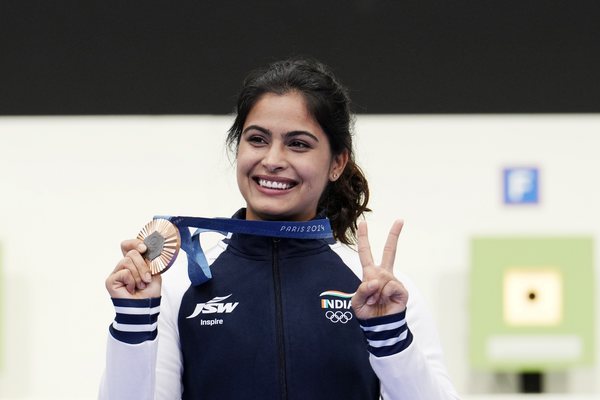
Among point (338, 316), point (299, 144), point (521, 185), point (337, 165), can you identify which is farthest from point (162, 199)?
point (338, 316)

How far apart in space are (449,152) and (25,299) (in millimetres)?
1919

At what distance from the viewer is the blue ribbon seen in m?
2.07

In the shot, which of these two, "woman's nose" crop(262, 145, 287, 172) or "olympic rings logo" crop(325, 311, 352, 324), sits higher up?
"woman's nose" crop(262, 145, 287, 172)

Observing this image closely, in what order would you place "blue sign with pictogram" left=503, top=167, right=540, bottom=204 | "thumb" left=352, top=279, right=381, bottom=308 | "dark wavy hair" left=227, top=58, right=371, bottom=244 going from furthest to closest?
"blue sign with pictogram" left=503, top=167, right=540, bottom=204, "dark wavy hair" left=227, top=58, right=371, bottom=244, "thumb" left=352, top=279, right=381, bottom=308

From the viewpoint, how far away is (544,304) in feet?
14.1

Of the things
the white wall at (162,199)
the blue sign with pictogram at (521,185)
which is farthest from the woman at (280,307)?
the blue sign with pictogram at (521,185)

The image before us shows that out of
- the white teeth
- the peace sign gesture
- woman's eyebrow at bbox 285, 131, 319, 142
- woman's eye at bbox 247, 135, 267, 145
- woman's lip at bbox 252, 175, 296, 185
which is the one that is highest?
woman's eyebrow at bbox 285, 131, 319, 142

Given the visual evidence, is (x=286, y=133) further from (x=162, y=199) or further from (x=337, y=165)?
(x=162, y=199)

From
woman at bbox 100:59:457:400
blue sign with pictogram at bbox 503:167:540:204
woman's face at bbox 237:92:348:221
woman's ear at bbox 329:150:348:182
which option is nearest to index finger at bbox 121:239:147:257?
woman at bbox 100:59:457:400

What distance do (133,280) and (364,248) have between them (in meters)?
0.45

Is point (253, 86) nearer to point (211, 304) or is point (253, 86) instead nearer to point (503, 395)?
point (211, 304)

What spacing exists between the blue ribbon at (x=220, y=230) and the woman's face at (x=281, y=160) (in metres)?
0.03

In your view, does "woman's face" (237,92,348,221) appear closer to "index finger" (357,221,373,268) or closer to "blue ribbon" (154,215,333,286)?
"blue ribbon" (154,215,333,286)

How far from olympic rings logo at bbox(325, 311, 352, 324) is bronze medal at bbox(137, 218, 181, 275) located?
13.2 inches
